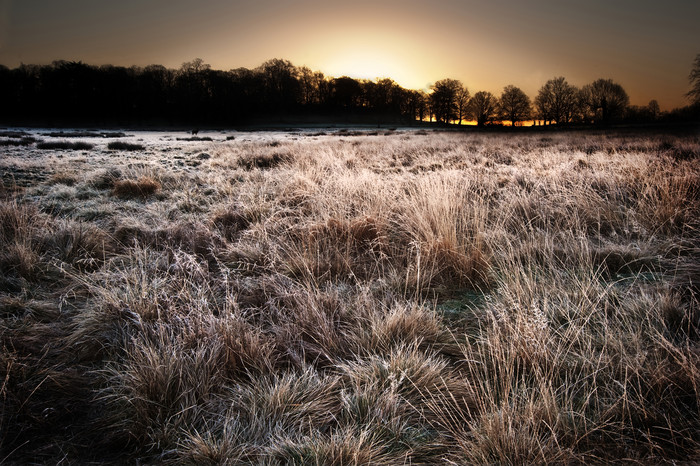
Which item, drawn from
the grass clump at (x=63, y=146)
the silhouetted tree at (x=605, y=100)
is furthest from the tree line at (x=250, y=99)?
the grass clump at (x=63, y=146)

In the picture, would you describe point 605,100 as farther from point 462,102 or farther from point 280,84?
point 280,84

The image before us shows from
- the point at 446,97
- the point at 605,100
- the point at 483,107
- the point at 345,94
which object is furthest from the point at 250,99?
the point at 605,100

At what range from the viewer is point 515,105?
183 feet

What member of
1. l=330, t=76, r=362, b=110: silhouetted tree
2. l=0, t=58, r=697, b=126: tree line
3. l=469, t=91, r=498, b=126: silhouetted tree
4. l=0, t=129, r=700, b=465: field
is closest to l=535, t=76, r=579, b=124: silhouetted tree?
l=0, t=58, r=697, b=126: tree line

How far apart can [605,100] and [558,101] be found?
576cm

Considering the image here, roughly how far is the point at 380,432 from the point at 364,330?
0.71 metres

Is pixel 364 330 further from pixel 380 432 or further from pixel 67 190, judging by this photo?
pixel 67 190

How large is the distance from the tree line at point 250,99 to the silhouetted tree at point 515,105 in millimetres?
162

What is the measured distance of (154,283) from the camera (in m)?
2.51

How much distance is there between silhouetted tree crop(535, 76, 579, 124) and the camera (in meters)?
47.3

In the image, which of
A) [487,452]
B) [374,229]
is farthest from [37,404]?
[374,229]

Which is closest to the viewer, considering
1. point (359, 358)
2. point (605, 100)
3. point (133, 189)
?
point (359, 358)

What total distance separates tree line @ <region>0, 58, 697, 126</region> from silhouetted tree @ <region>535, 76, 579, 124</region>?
132 mm

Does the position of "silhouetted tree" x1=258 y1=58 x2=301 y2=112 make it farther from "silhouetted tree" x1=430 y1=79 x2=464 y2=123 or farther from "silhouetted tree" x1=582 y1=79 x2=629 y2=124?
"silhouetted tree" x1=582 y1=79 x2=629 y2=124
